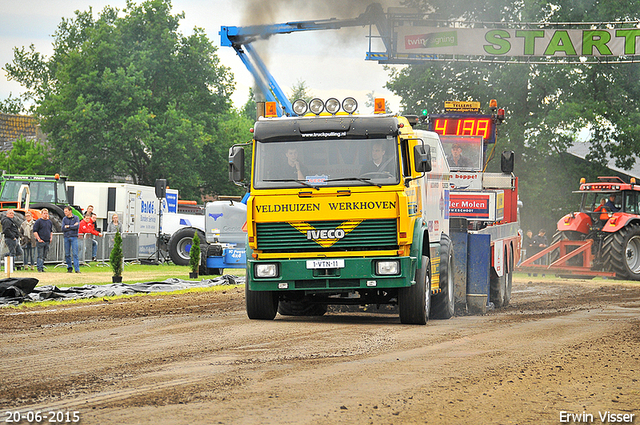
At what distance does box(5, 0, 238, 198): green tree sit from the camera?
5159cm

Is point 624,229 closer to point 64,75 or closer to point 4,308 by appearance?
point 4,308

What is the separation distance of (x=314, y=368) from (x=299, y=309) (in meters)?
6.19

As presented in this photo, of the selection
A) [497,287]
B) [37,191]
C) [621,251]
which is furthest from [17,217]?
[621,251]

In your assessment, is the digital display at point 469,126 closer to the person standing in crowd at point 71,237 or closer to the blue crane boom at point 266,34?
the blue crane boom at point 266,34

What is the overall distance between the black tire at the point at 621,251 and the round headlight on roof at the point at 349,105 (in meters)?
16.1

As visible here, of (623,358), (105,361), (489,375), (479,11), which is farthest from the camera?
(479,11)

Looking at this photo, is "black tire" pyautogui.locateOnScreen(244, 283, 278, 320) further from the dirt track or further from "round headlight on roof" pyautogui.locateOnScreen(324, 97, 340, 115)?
"round headlight on roof" pyautogui.locateOnScreen(324, 97, 340, 115)

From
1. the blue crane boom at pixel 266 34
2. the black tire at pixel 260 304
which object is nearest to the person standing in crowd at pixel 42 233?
the blue crane boom at pixel 266 34

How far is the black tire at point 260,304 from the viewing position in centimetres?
1316

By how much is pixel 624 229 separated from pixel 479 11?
16.0 m

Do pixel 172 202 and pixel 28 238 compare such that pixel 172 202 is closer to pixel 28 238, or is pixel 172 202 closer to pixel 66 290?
pixel 28 238

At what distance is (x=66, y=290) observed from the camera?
17.9m

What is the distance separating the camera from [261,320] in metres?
13.4

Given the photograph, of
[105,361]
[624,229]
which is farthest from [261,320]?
[624,229]
